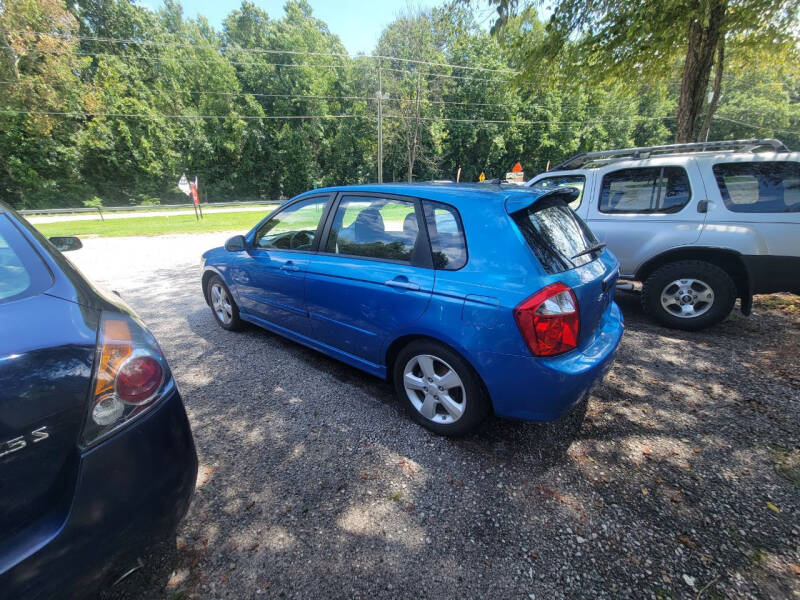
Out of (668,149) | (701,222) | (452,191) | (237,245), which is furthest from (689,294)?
(237,245)

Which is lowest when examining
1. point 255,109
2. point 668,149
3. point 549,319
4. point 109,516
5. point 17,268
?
point 109,516

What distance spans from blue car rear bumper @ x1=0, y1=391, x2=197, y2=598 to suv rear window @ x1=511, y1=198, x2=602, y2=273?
6.75ft

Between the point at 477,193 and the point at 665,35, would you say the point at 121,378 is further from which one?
the point at 665,35

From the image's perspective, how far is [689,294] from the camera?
407 cm

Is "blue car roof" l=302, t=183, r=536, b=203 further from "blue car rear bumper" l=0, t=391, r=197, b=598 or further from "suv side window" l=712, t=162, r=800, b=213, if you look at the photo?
"suv side window" l=712, t=162, r=800, b=213

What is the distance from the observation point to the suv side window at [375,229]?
8.54 feet

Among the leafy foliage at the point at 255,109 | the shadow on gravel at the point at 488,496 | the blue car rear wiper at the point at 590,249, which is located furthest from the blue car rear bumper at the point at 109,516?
the leafy foliage at the point at 255,109

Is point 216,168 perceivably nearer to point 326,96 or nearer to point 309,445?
point 326,96

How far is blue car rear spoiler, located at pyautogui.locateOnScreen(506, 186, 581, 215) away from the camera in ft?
7.54

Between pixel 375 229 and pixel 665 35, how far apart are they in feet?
24.3

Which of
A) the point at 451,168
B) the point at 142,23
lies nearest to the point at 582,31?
the point at 451,168

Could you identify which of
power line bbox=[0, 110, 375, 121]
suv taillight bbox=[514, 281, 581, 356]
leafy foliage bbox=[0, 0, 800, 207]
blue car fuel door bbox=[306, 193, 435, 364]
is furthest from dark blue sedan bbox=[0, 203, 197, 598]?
power line bbox=[0, 110, 375, 121]

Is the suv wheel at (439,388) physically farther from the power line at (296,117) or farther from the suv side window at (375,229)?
the power line at (296,117)

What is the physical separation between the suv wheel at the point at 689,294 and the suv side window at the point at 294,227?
12.6 feet
